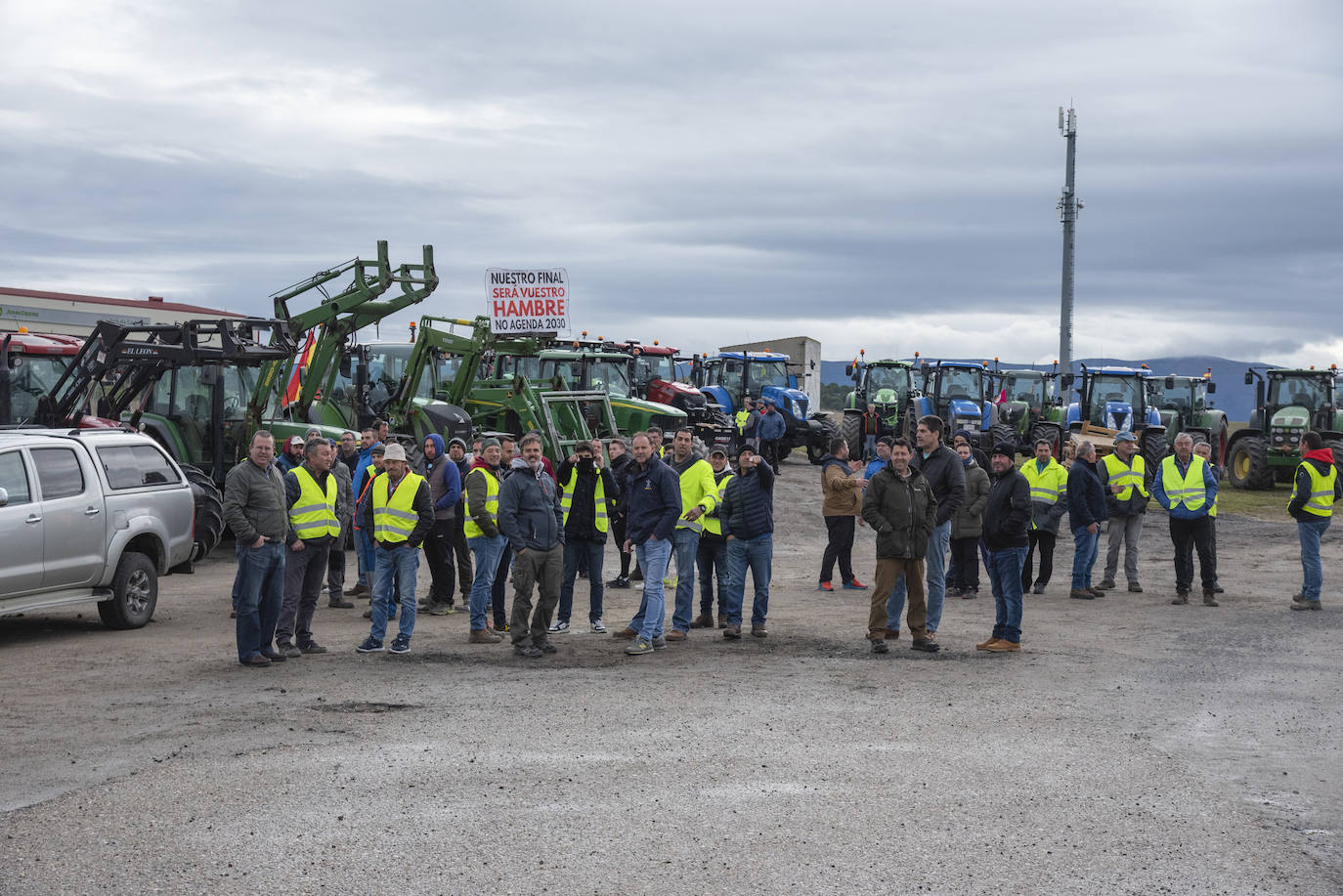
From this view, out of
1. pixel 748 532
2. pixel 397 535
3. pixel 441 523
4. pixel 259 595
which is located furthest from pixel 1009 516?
pixel 259 595

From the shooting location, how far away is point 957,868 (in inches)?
222

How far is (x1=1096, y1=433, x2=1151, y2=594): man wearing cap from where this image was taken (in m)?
15.4

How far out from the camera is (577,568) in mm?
12180

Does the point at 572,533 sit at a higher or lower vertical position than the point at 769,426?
lower

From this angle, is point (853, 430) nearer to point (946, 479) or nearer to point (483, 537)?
point (946, 479)

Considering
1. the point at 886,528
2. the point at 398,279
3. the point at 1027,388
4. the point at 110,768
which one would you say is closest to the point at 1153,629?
the point at 886,528

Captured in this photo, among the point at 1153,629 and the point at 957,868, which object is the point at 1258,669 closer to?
the point at 1153,629

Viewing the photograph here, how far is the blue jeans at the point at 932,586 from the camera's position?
11289 millimetres

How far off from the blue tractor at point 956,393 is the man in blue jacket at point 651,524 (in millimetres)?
19809

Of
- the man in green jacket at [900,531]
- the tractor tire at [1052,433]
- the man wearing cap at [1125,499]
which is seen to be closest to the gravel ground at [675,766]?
the man in green jacket at [900,531]

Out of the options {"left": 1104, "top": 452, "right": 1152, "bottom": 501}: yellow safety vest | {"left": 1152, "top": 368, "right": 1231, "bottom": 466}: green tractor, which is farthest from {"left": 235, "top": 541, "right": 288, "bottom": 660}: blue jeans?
{"left": 1152, "top": 368, "right": 1231, "bottom": 466}: green tractor

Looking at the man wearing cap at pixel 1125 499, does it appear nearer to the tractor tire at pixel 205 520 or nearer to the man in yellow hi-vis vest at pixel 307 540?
the man in yellow hi-vis vest at pixel 307 540

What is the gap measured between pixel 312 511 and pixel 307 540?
0.24m

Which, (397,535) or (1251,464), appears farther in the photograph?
(1251,464)
